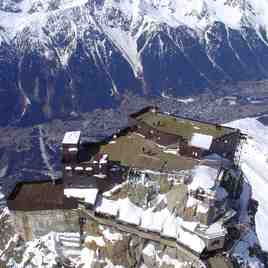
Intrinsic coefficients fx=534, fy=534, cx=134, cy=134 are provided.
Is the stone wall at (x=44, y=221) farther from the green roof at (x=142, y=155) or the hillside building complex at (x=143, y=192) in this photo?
the green roof at (x=142, y=155)

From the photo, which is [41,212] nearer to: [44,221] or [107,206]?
[44,221]

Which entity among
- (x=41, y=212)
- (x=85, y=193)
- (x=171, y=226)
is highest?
(x=85, y=193)

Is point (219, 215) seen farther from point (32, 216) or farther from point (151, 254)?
point (32, 216)

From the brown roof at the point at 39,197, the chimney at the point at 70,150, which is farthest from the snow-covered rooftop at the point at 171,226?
the chimney at the point at 70,150

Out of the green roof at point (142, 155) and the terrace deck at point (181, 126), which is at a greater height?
the terrace deck at point (181, 126)

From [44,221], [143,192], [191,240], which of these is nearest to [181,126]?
[143,192]

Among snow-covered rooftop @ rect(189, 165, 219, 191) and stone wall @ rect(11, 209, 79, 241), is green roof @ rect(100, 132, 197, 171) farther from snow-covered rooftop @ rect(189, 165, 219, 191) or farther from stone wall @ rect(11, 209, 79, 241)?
stone wall @ rect(11, 209, 79, 241)
